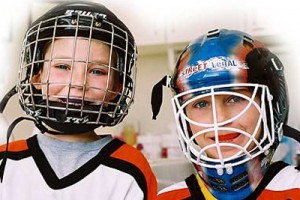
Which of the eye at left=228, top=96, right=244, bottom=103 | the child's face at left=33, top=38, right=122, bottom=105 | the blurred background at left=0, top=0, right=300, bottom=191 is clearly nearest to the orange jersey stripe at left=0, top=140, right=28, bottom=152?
the child's face at left=33, top=38, right=122, bottom=105

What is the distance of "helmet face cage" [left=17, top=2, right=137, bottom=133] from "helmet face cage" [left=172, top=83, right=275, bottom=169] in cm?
12

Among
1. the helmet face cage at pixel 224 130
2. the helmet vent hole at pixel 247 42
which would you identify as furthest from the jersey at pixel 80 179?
the helmet vent hole at pixel 247 42

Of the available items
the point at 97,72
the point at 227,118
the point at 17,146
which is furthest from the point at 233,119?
the point at 17,146

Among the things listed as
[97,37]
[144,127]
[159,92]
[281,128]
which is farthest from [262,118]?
[144,127]

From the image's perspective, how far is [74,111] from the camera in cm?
80

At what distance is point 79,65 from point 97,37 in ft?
0.21

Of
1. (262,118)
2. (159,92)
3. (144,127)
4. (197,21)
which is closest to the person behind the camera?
(262,118)

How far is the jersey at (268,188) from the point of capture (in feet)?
2.58

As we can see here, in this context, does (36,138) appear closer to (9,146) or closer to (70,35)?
(9,146)

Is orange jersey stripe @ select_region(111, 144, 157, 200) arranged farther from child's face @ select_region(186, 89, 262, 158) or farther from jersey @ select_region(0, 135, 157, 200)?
child's face @ select_region(186, 89, 262, 158)

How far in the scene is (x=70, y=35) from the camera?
825 millimetres

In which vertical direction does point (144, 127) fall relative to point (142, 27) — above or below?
below

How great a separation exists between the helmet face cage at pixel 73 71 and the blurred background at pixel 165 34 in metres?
0.47

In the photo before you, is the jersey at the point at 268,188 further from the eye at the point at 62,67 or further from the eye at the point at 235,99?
the eye at the point at 62,67
